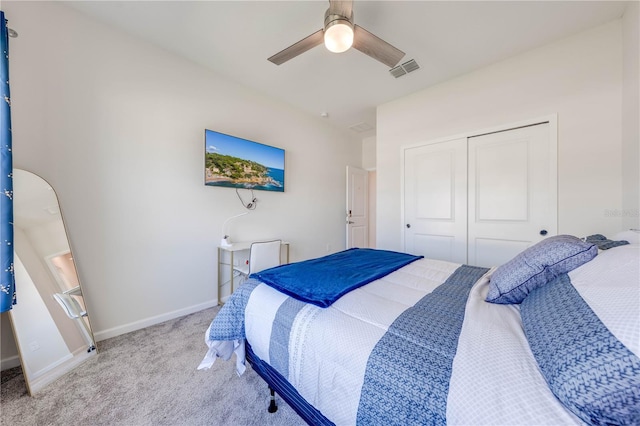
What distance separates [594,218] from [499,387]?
2455 millimetres

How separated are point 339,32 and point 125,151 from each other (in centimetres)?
209

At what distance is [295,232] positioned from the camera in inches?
142

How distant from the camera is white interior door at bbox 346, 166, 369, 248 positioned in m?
4.26

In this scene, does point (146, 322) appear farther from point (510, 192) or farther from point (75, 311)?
point (510, 192)

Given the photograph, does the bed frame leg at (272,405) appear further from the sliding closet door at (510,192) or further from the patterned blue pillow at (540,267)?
the sliding closet door at (510,192)

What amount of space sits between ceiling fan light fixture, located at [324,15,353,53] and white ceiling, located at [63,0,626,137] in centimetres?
45

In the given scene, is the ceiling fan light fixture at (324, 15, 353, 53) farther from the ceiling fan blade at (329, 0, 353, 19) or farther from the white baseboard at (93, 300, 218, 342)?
the white baseboard at (93, 300, 218, 342)

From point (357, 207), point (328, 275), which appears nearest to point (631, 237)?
point (328, 275)

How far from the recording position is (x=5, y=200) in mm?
1326

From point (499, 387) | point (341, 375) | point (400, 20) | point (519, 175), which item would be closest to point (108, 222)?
point (341, 375)

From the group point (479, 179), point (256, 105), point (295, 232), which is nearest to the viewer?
point (479, 179)

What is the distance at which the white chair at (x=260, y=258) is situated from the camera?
8.29 ft

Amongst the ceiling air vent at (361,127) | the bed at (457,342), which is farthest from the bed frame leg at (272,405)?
the ceiling air vent at (361,127)

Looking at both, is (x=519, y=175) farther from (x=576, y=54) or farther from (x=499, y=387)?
(x=499, y=387)
